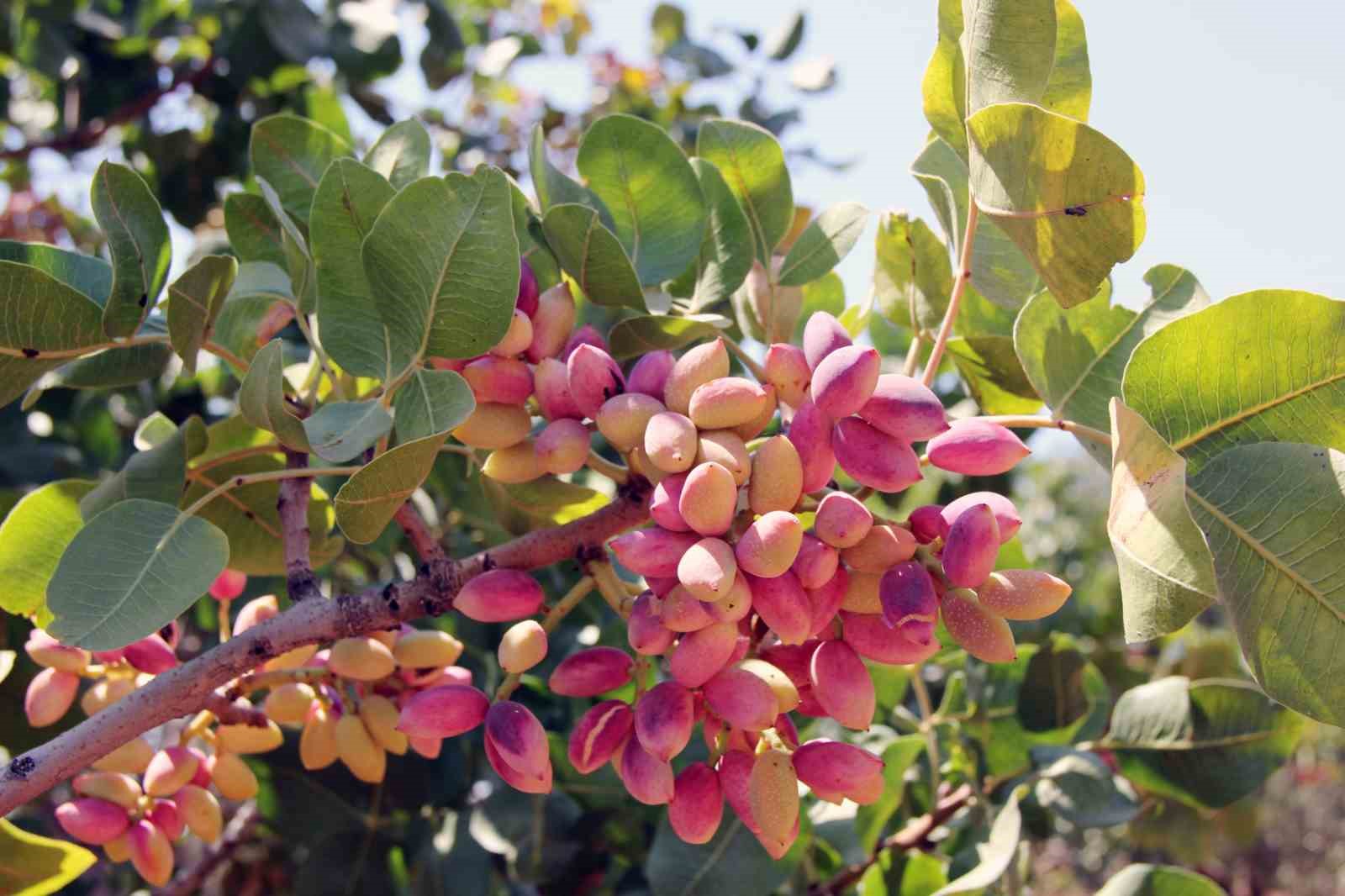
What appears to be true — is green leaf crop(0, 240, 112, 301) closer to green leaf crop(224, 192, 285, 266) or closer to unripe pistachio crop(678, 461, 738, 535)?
green leaf crop(224, 192, 285, 266)

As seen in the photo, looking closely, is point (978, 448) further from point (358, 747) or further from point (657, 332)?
point (358, 747)

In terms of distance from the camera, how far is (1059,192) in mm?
641

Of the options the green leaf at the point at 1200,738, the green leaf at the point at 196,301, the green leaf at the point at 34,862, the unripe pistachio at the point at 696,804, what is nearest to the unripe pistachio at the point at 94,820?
the green leaf at the point at 34,862

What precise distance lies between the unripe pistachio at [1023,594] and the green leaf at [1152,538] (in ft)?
0.17

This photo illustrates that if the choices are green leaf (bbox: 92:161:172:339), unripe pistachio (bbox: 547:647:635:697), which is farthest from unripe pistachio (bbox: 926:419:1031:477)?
green leaf (bbox: 92:161:172:339)

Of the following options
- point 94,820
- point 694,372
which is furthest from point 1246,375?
point 94,820

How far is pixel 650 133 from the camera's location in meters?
0.93

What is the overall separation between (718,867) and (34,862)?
1.76 feet

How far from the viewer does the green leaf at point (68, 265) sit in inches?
33.4

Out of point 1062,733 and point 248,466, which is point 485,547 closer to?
point 248,466

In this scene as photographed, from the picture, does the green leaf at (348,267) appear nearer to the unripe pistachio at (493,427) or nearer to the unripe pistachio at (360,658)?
the unripe pistachio at (493,427)

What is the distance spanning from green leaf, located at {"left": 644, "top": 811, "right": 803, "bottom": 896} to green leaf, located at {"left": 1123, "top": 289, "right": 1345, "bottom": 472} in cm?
51

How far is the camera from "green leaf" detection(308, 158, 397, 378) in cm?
79

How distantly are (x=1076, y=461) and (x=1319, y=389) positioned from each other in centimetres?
561
